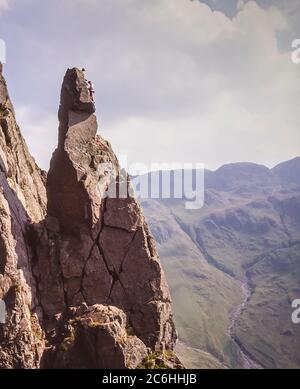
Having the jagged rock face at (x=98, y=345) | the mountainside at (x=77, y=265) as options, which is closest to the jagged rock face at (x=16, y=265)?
the mountainside at (x=77, y=265)

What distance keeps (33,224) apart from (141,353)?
17792mm

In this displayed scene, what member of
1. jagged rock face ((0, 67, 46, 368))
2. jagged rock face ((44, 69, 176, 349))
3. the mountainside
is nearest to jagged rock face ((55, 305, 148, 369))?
the mountainside

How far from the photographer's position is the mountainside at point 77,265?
33.9 metres

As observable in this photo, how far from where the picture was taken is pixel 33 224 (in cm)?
4191

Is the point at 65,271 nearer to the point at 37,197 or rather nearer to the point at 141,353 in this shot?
the point at 141,353

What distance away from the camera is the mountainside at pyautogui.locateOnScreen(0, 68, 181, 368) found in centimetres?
3394

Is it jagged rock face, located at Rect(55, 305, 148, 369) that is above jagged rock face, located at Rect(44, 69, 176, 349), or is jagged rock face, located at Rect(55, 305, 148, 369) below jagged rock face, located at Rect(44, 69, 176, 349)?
below

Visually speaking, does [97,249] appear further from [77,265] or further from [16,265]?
[16,265]

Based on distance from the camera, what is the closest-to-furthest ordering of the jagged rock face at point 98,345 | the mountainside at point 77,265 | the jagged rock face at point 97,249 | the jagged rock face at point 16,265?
the jagged rock face at point 16,265
the jagged rock face at point 98,345
the mountainside at point 77,265
the jagged rock face at point 97,249

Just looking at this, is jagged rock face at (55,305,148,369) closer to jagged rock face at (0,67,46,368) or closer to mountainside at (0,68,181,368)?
mountainside at (0,68,181,368)

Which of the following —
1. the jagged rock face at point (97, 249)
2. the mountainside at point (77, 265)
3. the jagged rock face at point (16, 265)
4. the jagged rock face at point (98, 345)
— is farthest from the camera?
the jagged rock face at point (97, 249)

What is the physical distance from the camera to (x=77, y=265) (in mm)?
40719

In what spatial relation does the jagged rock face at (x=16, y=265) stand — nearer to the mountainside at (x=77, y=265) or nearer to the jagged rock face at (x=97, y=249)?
the mountainside at (x=77, y=265)

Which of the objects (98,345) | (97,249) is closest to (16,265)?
(97,249)
